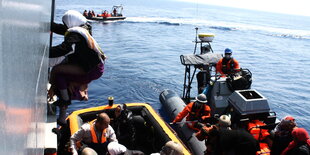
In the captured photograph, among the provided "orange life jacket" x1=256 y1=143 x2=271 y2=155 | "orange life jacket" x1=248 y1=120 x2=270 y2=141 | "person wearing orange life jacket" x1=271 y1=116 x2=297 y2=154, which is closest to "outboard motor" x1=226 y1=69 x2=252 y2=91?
"orange life jacket" x1=248 y1=120 x2=270 y2=141

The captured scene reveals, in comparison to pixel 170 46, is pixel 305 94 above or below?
below

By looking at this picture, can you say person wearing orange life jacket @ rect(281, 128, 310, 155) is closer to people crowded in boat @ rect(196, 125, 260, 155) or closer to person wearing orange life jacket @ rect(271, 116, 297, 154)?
person wearing orange life jacket @ rect(271, 116, 297, 154)

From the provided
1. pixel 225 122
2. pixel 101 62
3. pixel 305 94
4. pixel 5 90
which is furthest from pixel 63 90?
pixel 305 94

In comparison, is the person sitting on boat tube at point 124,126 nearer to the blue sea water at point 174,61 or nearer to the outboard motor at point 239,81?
the outboard motor at point 239,81

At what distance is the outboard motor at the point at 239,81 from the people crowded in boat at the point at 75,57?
5.97m

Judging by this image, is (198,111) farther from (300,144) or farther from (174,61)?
(174,61)

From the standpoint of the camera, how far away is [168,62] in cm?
Answer: 2180

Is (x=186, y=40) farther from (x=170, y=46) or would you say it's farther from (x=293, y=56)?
(x=293, y=56)

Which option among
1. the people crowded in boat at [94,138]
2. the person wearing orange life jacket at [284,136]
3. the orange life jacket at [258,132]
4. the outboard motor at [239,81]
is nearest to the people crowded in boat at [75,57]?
the people crowded in boat at [94,138]

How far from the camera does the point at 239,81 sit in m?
7.98

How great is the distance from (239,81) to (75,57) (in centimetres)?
630

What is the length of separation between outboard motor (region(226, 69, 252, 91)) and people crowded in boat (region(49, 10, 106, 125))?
19.6 feet

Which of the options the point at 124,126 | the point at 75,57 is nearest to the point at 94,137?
the point at 124,126

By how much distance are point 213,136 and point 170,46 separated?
23453 millimetres
